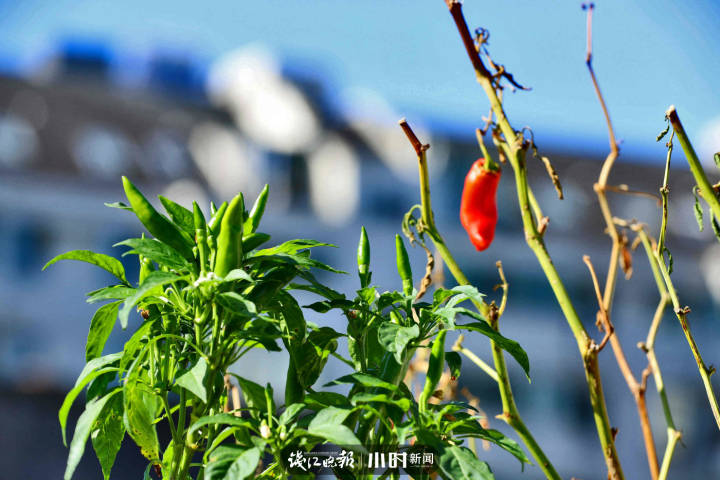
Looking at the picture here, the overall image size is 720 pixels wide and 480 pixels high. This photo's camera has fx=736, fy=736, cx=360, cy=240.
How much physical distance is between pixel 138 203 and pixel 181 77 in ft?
45.6

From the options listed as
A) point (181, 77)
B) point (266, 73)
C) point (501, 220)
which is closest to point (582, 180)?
point (501, 220)

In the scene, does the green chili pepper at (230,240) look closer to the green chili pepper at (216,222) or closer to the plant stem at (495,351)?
the green chili pepper at (216,222)

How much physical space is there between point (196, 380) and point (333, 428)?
0.08m

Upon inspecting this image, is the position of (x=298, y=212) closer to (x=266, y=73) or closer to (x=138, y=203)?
(x=266, y=73)

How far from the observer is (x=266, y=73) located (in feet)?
42.2

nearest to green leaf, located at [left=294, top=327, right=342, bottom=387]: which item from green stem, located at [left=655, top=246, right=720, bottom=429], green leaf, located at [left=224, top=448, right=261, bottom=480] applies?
green leaf, located at [left=224, top=448, right=261, bottom=480]

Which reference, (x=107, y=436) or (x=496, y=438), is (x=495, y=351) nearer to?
(x=496, y=438)

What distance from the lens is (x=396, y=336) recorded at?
1.38 feet

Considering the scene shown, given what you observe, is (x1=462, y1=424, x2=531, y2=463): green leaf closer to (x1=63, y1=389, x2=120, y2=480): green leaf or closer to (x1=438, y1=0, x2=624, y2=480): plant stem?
(x1=438, y1=0, x2=624, y2=480): plant stem

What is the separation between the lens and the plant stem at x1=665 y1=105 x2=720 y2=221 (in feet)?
1.56

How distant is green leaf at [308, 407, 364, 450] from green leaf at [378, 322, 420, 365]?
42 millimetres

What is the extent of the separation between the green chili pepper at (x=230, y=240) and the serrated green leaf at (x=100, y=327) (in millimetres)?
77

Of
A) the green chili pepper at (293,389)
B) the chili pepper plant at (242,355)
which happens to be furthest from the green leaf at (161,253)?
the green chili pepper at (293,389)

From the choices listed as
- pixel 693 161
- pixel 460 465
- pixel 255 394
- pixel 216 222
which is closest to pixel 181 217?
pixel 216 222
